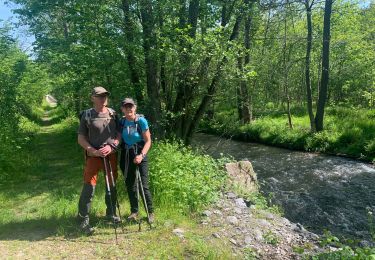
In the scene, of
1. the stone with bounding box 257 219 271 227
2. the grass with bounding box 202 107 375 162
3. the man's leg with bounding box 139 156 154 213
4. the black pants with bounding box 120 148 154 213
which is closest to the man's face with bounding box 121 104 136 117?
the black pants with bounding box 120 148 154 213

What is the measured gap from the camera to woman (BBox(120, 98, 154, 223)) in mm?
6250

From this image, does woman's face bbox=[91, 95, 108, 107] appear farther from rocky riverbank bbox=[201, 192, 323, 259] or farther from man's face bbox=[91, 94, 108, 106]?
rocky riverbank bbox=[201, 192, 323, 259]

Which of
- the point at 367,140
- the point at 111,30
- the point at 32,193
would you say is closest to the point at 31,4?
the point at 111,30

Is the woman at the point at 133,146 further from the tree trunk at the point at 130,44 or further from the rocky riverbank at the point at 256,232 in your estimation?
the tree trunk at the point at 130,44

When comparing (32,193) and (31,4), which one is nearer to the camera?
(32,193)

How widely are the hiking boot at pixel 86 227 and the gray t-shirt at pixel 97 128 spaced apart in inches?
49.4

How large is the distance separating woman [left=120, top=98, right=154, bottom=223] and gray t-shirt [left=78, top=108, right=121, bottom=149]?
25 centimetres

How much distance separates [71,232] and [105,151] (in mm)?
1486

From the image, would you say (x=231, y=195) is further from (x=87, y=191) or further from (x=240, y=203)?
(x=87, y=191)

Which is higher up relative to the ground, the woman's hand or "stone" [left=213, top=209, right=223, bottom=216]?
the woman's hand

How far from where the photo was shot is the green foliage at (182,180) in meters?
7.38

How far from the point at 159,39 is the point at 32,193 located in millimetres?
5078

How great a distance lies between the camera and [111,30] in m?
10.7

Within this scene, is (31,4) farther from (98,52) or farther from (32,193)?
(32,193)
